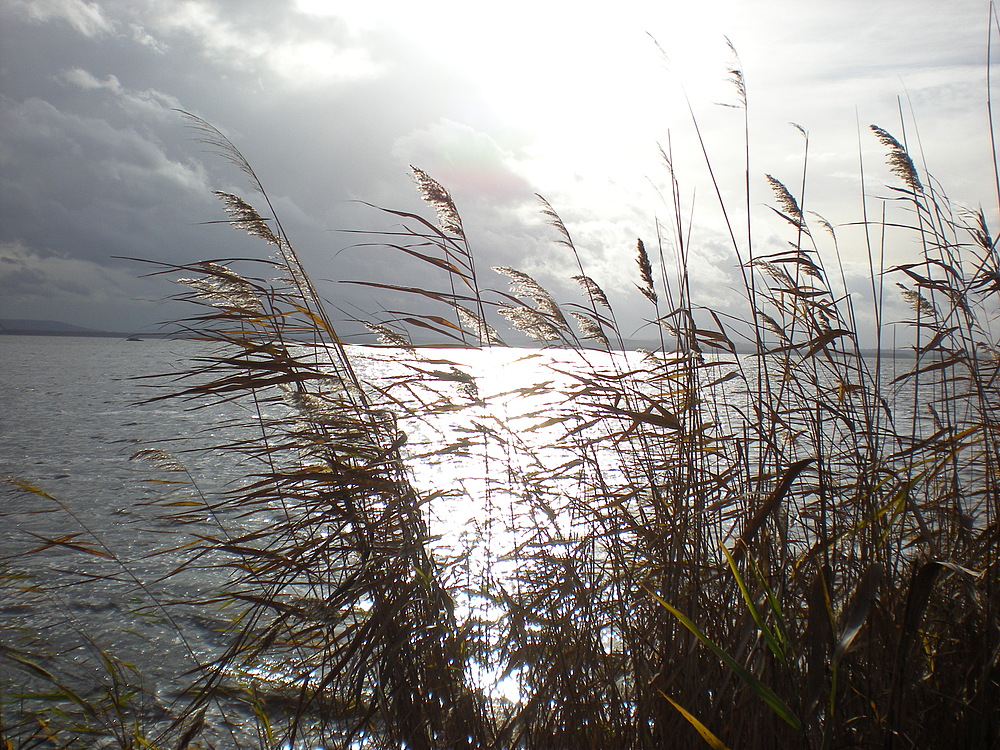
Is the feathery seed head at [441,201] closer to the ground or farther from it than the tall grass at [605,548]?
farther from it

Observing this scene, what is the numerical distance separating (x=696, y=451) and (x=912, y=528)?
84 centimetres

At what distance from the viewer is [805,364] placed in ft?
9.79

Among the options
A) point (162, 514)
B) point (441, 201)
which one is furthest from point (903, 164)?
point (162, 514)

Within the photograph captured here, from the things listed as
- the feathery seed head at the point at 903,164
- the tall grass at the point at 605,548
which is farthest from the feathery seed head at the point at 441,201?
the feathery seed head at the point at 903,164

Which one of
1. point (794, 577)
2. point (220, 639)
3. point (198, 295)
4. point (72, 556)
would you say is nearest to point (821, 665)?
point (794, 577)

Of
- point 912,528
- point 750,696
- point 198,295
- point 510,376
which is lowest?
point 750,696

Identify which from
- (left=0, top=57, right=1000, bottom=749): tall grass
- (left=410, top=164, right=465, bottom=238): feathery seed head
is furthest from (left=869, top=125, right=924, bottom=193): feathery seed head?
(left=410, top=164, right=465, bottom=238): feathery seed head

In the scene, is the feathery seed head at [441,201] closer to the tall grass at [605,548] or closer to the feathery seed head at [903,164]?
the tall grass at [605,548]

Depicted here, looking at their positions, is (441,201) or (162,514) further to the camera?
(162,514)

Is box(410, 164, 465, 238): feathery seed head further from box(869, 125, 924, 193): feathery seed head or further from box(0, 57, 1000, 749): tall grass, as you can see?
box(869, 125, 924, 193): feathery seed head

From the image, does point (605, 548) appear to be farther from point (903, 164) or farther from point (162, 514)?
point (162, 514)

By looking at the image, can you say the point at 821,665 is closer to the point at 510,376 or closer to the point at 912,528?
the point at 912,528

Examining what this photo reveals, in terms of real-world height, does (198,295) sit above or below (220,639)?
above

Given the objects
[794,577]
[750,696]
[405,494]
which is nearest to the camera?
[750,696]
